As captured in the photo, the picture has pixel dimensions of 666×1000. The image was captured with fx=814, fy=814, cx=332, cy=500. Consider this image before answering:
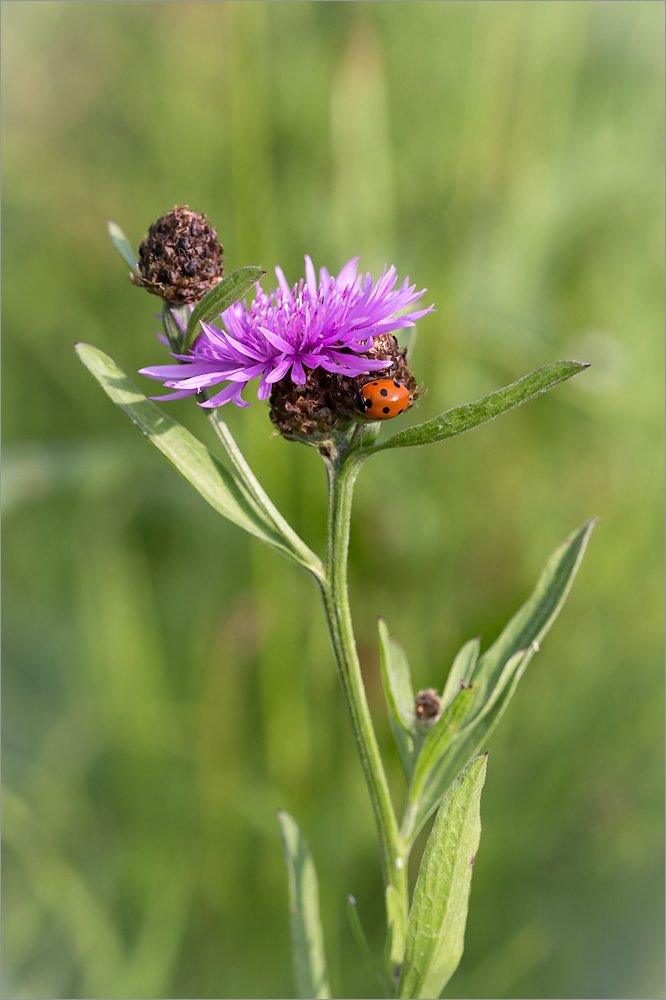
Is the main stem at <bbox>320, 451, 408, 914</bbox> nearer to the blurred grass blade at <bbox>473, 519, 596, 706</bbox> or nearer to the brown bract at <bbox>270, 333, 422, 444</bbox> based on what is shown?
the brown bract at <bbox>270, 333, 422, 444</bbox>

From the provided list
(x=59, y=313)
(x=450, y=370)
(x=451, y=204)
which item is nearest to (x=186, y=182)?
(x=59, y=313)

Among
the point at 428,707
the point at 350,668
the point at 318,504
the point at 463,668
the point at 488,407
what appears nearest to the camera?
the point at 488,407

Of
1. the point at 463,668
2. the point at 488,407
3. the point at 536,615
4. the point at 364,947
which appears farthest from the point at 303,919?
the point at 488,407

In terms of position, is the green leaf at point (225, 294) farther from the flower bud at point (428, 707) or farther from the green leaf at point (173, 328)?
the flower bud at point (428, 707)

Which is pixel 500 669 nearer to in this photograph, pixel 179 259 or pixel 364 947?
pixel 364 947

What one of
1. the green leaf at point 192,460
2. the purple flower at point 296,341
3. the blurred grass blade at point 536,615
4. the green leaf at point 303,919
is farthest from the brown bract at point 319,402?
the green leaf at point 303,919
